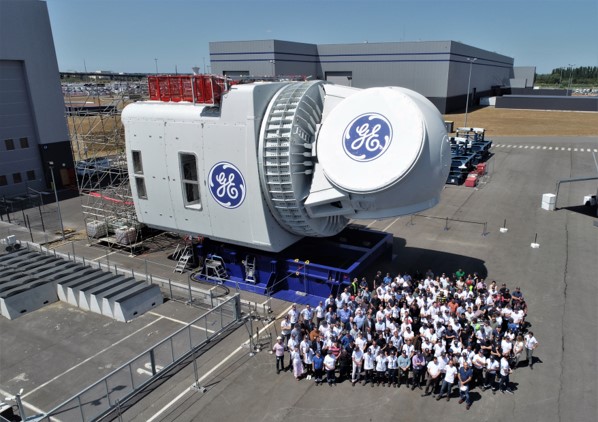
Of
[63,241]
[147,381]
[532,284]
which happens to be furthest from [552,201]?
[63,241]

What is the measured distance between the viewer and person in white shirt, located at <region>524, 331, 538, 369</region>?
11859 mm

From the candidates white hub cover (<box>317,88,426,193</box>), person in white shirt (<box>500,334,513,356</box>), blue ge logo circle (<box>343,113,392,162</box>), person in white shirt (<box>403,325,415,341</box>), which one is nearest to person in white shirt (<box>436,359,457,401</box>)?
person in white shirt (<box>403,325,415,341</box>)

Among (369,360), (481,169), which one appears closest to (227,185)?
(369,360)

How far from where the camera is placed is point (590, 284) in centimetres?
1700

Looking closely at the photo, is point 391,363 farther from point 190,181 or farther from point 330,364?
point 190,181

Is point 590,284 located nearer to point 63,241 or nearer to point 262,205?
point 262,205

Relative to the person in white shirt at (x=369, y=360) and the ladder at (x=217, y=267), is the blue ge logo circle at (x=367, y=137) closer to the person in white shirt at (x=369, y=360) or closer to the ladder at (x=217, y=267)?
the person in white shirt at (x=369, y=360)

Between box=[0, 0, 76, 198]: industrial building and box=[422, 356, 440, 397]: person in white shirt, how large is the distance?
29887mm

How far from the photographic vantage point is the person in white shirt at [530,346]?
38.9ft

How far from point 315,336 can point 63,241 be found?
17.1m

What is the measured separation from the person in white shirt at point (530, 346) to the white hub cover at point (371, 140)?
219 inches

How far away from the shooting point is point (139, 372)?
40.8 feet

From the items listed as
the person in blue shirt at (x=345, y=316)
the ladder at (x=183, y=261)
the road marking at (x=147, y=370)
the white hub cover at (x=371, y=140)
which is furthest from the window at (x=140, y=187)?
the person in blue shirt at (x=345, y=316)

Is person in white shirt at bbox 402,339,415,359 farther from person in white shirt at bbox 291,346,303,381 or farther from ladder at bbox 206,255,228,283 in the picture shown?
ladder at bbox 206,255,228,283
